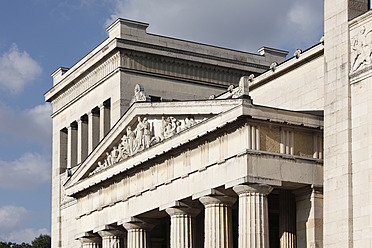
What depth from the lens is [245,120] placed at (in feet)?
167

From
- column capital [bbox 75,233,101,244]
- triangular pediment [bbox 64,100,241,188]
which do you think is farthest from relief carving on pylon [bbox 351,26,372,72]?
column capital [bbox 75,233,101,244]

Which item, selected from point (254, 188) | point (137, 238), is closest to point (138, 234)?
point (137, 238)

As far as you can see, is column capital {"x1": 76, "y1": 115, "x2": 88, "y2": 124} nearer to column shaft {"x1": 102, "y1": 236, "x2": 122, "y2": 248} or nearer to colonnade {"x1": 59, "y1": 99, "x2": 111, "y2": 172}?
colonnade {"x1": 59, "y1": 99, "x2": 111, "y2": 172}

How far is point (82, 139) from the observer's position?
86000mm

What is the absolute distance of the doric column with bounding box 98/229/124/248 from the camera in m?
65.9

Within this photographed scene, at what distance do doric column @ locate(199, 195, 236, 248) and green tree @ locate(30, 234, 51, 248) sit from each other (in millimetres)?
97039

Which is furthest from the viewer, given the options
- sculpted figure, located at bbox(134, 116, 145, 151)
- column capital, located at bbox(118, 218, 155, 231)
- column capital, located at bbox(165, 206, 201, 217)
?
column capital, located at bbox(118, 218, 155, 231)

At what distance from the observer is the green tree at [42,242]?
14838 cm

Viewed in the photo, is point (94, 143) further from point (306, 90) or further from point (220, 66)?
point (306, 90)

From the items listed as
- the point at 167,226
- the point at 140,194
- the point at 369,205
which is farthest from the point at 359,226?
the point at 167,226

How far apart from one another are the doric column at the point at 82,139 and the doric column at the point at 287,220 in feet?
108

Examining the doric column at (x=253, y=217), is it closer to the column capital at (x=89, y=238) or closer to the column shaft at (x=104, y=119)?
the column capital at (x=89, y=238)

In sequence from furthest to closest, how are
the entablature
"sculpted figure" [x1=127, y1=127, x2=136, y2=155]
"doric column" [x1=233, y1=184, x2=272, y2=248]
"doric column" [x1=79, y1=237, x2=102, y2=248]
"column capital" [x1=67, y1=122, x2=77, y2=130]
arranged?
"column capital" [x1=67, y1=122, x2=77, y2=130] < "doric column" [x1=79, y1=237, x2=102, y2=248] < "sculpted figure" [x1=127, y1=127, x2=136, y2=155] < the entablature < "doric column" [x1=233, y1=184, x2=272, y2=248]

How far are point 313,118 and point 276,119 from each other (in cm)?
220
